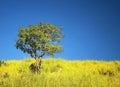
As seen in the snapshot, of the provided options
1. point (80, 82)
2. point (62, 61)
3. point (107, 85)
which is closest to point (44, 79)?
point (80, 82)

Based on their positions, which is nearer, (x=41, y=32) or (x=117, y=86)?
(x=117, y=86)

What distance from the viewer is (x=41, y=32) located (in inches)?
1151

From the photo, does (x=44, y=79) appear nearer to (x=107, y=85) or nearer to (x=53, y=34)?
(x=107, y=85)

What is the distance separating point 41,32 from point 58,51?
10.0ft

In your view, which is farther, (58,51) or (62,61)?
(62,61)

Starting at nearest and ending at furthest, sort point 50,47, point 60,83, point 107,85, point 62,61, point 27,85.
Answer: point 27,85 < point 60,83 < point 107,85 < point 50,47 < point 62,61

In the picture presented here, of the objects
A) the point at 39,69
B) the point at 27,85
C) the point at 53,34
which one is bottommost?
the point at 27,85

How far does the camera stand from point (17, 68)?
99.1 ft

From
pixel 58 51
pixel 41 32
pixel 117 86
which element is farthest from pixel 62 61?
pixel 117 86

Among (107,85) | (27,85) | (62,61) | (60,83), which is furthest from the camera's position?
(62,61)

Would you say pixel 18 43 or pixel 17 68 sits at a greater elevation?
pixel 18 43

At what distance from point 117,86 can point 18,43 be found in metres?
21.2

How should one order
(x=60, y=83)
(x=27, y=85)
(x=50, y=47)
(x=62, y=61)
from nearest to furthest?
1. (x=27, y=85)
2. (x=60, y=83)
3. (x=50, y=47)
4. (x=62, y=61)

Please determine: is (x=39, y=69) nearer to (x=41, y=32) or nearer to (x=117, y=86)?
(x=41, y=32)
